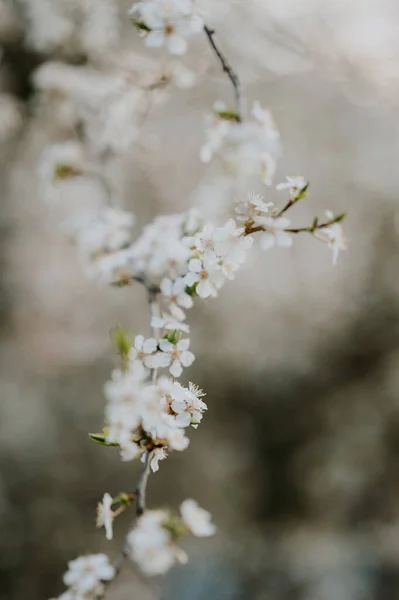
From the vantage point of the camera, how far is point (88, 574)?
0.60m

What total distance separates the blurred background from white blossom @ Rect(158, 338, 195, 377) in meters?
0.84

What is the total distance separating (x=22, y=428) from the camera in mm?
1457

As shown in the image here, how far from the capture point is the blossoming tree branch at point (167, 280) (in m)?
0.50

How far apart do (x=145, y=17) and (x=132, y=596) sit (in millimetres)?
1464

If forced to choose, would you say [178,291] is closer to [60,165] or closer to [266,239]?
[266,239]

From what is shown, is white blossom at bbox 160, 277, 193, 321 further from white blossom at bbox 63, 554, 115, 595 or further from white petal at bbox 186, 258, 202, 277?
white blossom at bbox 63, 554, 115, 595

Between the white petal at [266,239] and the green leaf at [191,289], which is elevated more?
the white petal at [266,239]

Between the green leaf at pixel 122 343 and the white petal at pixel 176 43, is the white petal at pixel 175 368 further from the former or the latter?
the white petal at pixel 176 43

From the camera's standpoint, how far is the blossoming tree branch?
0.50m

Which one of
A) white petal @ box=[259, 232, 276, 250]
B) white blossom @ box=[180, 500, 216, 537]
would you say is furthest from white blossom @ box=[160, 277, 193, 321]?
white blossom @ box=[180, 500, 216, 537]

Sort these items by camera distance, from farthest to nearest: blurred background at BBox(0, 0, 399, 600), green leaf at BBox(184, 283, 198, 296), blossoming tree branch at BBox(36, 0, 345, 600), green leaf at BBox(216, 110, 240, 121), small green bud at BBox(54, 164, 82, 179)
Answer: blurred background at BBox(0, 0, 399, 600) < small green bud at BBox(54, 164, 82, 179) < green leaf at BBox(216, 110, 240, 121) < green leaf at BBox(184, 283, 198, 296) < blossoming tree branch at BBox(36, 0, 345, 600)

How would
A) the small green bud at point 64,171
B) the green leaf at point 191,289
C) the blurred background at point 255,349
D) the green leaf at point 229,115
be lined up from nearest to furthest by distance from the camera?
the green leaf at point 191,289 < the green leaf at point 229,115 < the small green bud at point 64,171 < the blurred background at point 255,349

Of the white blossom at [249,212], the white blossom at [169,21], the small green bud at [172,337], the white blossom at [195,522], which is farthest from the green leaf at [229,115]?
the white blossom at [195,522]

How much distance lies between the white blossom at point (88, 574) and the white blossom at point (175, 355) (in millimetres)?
246
